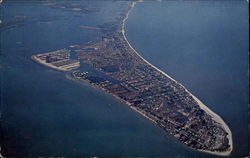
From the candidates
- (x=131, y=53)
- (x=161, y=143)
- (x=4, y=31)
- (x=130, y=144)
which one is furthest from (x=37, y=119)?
(x=4, y=31)

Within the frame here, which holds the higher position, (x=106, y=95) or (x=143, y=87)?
(x=143, y=87)

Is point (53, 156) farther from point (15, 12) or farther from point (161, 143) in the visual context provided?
point (15, 12)

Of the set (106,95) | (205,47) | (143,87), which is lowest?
(106,95)

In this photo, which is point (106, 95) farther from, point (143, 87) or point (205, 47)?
point (205, 47)

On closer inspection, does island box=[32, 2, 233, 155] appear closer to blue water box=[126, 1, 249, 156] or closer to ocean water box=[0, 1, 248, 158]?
ocean water box=[0, 1, 248, 158]

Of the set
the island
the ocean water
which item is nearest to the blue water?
the ocean water

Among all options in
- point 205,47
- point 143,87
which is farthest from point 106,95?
point 205,47

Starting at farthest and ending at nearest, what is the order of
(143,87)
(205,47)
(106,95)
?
(205,47) → (143,87) → (106,95)
